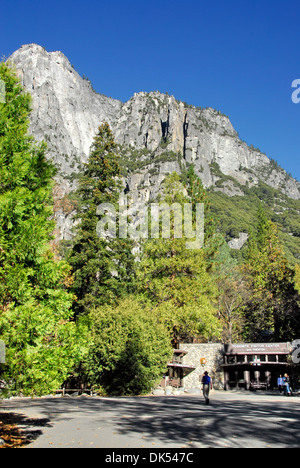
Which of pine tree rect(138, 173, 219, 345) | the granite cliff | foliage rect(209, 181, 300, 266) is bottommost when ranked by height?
pine tree rect(138, 173, 219, 345)

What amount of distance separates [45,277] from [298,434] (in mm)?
6747

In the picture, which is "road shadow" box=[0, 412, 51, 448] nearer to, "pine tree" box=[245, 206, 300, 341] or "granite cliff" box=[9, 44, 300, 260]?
"pine tree" box=[245, 206, 300, 341]

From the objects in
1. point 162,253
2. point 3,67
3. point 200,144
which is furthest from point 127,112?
point 3,67

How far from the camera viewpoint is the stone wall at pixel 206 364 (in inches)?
1141

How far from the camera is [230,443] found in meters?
7.61

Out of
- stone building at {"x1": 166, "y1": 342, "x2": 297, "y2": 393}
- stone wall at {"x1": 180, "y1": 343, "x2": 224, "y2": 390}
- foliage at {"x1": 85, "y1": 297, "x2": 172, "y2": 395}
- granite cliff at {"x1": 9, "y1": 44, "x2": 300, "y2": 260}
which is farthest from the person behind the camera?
granite cliff at {"x1": 9, "y1": 44, "x2": 300, "y2": 260}

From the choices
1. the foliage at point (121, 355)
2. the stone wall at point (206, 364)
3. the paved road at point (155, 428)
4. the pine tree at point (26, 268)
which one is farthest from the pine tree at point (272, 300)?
the pine tree at point (26, 268)

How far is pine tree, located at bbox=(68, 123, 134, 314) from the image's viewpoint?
26.5m

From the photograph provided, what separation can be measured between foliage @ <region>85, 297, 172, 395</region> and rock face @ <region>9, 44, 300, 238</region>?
383 ft

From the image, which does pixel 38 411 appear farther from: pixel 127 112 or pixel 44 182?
pixel 127 112

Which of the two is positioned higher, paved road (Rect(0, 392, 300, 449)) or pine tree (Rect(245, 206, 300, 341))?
pine tree (Rect(245, 206, 300, 341))

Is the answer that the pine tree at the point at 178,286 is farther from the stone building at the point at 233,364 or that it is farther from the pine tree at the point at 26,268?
the pine tree at the point at 26,268

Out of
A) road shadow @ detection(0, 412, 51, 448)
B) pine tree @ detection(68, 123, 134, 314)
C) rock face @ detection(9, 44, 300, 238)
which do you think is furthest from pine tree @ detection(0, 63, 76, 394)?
rock face @ detection(9, 44, 300, 238)

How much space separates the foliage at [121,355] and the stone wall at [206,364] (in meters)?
8.81
